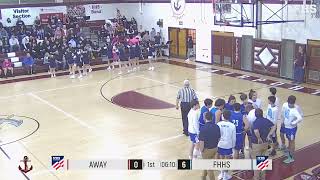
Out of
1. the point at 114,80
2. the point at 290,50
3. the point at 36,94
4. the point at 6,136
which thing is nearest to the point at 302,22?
the point at 290,50

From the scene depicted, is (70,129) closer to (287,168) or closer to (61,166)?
(61,166)

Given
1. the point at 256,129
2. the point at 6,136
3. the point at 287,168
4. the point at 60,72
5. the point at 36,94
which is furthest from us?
the point at 60,72

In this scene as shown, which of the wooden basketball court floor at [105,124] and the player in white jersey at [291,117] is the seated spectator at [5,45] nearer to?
the wooden basketball court floor at [105,124]

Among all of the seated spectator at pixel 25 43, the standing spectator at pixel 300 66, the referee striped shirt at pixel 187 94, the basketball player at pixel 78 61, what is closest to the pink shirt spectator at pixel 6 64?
the seated spectator at pixel 25 43

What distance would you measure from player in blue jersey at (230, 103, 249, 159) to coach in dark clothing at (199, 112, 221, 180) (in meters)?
0.84

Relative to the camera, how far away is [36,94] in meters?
19.2

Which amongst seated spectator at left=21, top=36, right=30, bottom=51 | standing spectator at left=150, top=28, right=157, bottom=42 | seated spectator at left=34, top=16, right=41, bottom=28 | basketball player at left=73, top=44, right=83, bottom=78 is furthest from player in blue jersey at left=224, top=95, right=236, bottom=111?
seated spectator at left=34, top=16, right=41, bottom=28

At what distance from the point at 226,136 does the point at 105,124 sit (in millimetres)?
6560

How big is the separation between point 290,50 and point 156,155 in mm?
11634

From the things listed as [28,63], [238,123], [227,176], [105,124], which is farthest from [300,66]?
[28,63]

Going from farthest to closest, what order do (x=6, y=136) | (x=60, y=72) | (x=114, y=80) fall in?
(x=60, y=72), (x=114, y=80), (x=6, y=136)

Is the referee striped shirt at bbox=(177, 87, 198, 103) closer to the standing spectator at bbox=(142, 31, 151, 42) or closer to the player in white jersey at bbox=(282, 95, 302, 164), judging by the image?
the player in white jersey at bbox=(282, 95, 302, 164)

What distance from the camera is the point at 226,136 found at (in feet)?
28.7

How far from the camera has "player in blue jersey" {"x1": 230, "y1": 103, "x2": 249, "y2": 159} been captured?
916 cm
